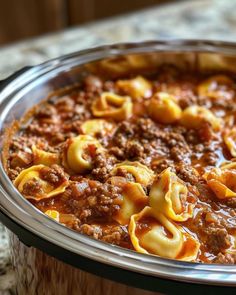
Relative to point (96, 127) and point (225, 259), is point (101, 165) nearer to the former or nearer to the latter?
point (96, 127)

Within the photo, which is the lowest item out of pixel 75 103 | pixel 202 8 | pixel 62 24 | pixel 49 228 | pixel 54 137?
pixel 49 228

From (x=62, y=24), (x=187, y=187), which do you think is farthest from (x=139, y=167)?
(x=62, y=24)

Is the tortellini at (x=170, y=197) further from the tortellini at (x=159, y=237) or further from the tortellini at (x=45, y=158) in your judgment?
the tortellini at (x=45, y=158)

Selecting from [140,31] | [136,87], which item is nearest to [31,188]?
[136,87]

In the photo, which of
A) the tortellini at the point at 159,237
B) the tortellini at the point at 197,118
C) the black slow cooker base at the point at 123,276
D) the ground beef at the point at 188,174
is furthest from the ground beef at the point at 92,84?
the black slow cooker base at the point at 123,276

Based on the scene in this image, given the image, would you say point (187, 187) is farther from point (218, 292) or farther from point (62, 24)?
point (62, 24)
